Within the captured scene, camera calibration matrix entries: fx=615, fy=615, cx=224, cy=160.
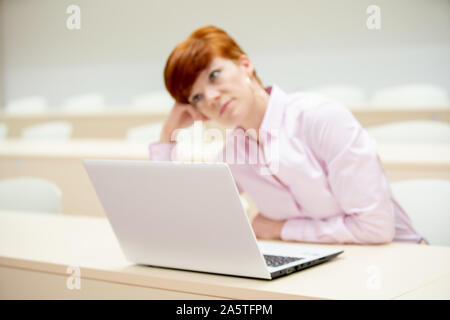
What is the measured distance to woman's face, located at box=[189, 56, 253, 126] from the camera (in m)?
1.34

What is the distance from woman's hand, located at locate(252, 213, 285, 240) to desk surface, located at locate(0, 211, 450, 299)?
0.16 meters

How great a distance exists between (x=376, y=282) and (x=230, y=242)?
0.79ft

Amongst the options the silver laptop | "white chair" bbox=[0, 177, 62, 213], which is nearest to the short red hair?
the silver laptop

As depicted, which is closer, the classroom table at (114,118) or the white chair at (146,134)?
the white chair at (146,134)

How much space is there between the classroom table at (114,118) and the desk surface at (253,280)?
227 centimetres

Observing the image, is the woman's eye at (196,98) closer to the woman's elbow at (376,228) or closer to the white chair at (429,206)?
the woman's elbow at (376,228)

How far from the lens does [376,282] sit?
0.98 meters

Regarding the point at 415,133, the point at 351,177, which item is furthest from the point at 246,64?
the point at 415,133

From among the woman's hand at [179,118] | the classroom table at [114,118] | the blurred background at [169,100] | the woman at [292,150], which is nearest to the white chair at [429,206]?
the blurred background at [169,100]

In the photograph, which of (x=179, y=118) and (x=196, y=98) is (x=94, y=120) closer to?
(x=179, y=118)

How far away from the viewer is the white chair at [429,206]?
1.49m

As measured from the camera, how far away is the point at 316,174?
4.28ft

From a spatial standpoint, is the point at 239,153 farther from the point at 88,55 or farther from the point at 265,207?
the point at 88,55

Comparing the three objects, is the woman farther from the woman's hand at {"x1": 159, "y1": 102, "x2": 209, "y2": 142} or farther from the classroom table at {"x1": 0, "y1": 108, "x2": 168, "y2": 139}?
the classroom table at {"x1": 0, "y1": 108, "x2": 168, "y2": 139}
